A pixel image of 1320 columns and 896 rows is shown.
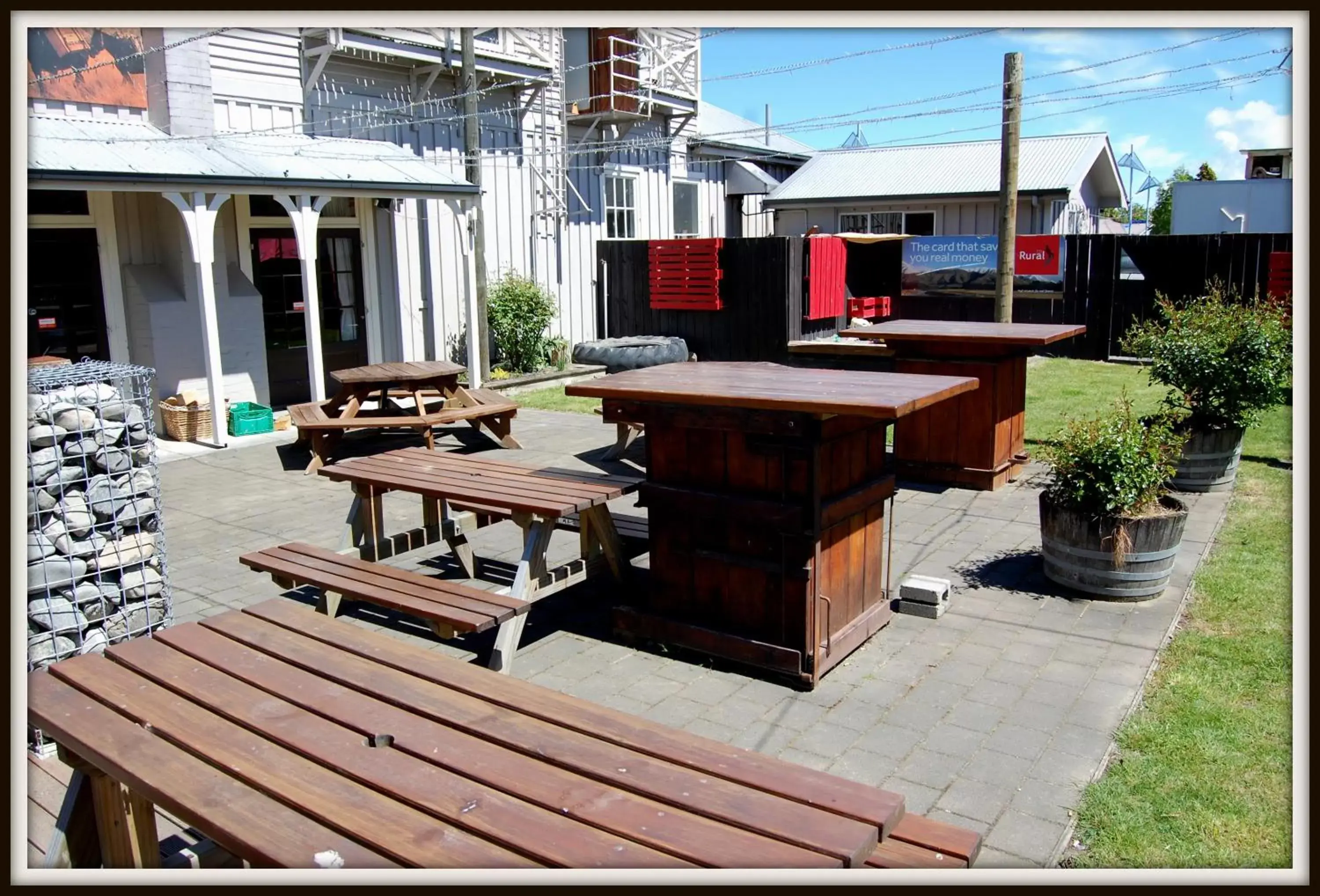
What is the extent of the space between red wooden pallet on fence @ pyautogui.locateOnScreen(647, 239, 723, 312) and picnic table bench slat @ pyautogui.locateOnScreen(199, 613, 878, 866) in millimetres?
13875

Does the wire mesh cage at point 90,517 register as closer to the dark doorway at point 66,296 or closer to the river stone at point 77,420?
the river stone at point 77,420

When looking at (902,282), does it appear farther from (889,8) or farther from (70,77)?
(889,8)

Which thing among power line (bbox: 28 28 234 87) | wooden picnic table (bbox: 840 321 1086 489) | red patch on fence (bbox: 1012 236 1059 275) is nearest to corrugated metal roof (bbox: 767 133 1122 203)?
red patch on fence (bbox: 1012 236 1059 275)

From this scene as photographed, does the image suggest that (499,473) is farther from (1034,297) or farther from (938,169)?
(938,169)

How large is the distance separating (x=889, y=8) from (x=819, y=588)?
272 centimetres

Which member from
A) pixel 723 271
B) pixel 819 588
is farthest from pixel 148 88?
pixel 819 588

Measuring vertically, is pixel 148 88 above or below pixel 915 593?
above

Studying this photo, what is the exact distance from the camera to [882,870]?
7.58 feet

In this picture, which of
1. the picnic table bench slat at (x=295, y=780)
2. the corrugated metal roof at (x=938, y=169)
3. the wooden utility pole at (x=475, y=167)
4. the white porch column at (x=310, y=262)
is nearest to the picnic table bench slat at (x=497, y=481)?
the picnic table bench slat at (x=295, y=780)

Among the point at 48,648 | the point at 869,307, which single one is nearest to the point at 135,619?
the point at 48,648

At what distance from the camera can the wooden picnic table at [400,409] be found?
977cm

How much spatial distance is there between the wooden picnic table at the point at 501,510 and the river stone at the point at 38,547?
1.70 m

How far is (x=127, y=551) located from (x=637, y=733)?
312cm

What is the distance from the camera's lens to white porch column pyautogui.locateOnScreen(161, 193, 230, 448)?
10.5 meters
